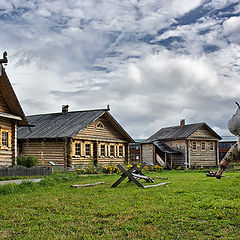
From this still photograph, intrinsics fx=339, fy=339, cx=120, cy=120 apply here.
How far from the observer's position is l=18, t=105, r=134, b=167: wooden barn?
27.8 metres

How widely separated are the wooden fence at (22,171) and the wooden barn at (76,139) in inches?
235

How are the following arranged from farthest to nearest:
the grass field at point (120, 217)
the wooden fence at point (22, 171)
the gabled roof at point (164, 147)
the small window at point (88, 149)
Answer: the gabled roof at point (164, 147) → the small window at point (88, 149) → the wooden fence at point (22, 171) → the grass field at point (120, 217)

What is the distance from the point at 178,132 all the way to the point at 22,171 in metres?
24.6

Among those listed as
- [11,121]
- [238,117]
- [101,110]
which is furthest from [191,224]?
[101,110]

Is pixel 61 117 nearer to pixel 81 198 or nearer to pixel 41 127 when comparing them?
pixel 41 127

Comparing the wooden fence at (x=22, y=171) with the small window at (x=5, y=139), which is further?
the small window at (x=5, y=139)

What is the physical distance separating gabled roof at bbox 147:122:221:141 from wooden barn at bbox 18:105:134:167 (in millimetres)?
7742

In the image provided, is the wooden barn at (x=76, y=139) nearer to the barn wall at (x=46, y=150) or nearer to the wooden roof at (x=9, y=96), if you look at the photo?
the barn wall at (x=46, y=150)

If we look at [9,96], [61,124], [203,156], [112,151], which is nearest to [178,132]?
[203,156]

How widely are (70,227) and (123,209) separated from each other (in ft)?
6.20

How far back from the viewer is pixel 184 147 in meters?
38.5

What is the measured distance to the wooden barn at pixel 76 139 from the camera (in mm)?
27766

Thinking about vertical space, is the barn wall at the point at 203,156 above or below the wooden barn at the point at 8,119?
below

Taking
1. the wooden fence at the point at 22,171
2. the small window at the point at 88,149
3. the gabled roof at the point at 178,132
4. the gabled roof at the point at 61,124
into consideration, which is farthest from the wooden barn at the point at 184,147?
the wooden fence at the point at 22,171
